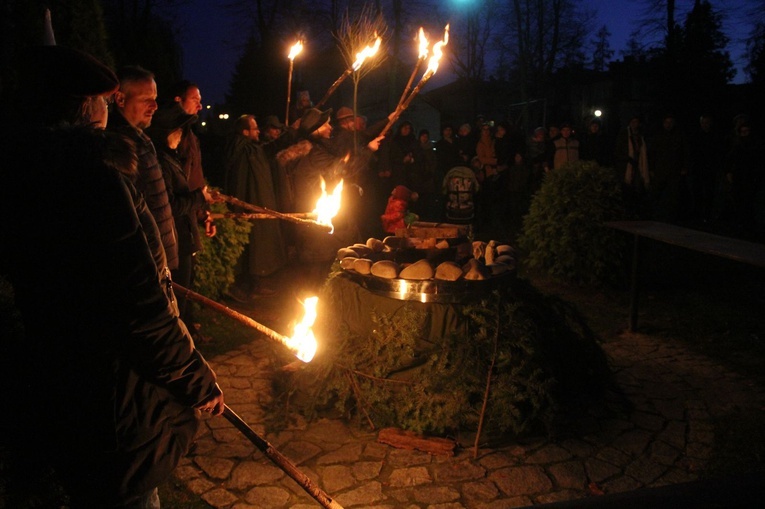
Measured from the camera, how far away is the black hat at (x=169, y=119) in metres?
4.85

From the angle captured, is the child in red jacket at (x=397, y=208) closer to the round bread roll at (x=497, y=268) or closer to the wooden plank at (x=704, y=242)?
the wooden plank at (x=704, y=242)

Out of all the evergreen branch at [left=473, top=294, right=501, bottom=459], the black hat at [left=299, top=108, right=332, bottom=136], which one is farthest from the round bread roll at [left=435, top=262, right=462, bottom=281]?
the black hat at [left=299, top=108, right=332, bottom=136]

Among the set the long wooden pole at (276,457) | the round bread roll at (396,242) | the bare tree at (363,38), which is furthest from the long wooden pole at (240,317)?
the bare tree at (363,38)

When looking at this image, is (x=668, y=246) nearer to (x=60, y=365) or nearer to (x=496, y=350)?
(x=496, y=350)

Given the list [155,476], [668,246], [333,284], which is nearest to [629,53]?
[668,246]

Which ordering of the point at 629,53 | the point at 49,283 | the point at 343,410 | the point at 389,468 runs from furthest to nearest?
the point at 629,53
the point at 343,410
the point at 389,468
the point at 49,283

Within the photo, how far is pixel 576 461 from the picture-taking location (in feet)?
12.6

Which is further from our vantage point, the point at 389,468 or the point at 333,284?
the point at 333,284

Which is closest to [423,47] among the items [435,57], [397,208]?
[435,57]

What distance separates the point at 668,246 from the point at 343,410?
23.9 feet

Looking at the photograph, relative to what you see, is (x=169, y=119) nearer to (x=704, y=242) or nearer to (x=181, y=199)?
(x=181, y=199)

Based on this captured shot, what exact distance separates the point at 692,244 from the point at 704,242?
20 cm

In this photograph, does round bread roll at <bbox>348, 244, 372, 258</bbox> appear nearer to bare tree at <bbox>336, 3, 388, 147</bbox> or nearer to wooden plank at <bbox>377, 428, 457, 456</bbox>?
wooden plank at <bbox>377, 428, 457, 456</bbox>

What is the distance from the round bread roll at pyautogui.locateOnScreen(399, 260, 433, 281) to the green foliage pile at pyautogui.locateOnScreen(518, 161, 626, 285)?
153 inches
